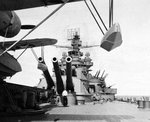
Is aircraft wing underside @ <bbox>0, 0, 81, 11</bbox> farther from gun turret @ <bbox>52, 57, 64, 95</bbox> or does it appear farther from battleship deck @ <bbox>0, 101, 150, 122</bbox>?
gun turret @ <bbox>52, 57, 64, 95</bbox>

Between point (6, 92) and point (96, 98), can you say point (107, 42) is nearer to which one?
point (6, 92)

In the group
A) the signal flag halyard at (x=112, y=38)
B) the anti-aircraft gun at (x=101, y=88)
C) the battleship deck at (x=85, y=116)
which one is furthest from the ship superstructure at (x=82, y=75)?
the signal flag halyard at (x=112, y=38)

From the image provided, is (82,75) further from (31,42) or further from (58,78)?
(31,42)

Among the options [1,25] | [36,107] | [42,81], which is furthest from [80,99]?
[1,25]

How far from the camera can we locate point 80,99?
628 inches

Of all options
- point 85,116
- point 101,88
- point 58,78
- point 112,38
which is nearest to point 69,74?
point 58,78

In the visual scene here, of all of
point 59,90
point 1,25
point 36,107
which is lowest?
point 36,107

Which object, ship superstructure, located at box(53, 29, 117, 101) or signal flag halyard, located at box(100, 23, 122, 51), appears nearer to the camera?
signal flag halyard, located at box(100, 23, 122, 51)

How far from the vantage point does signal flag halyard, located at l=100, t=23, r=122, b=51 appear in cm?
574

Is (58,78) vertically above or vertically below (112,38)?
below

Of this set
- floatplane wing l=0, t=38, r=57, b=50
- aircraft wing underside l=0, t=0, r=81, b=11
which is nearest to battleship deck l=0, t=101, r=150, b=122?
floatplane wing l=0, t=38, r=57, b=50

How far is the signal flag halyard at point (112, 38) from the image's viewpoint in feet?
18.8

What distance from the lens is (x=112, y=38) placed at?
5883 millimetres

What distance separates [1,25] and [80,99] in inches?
376
